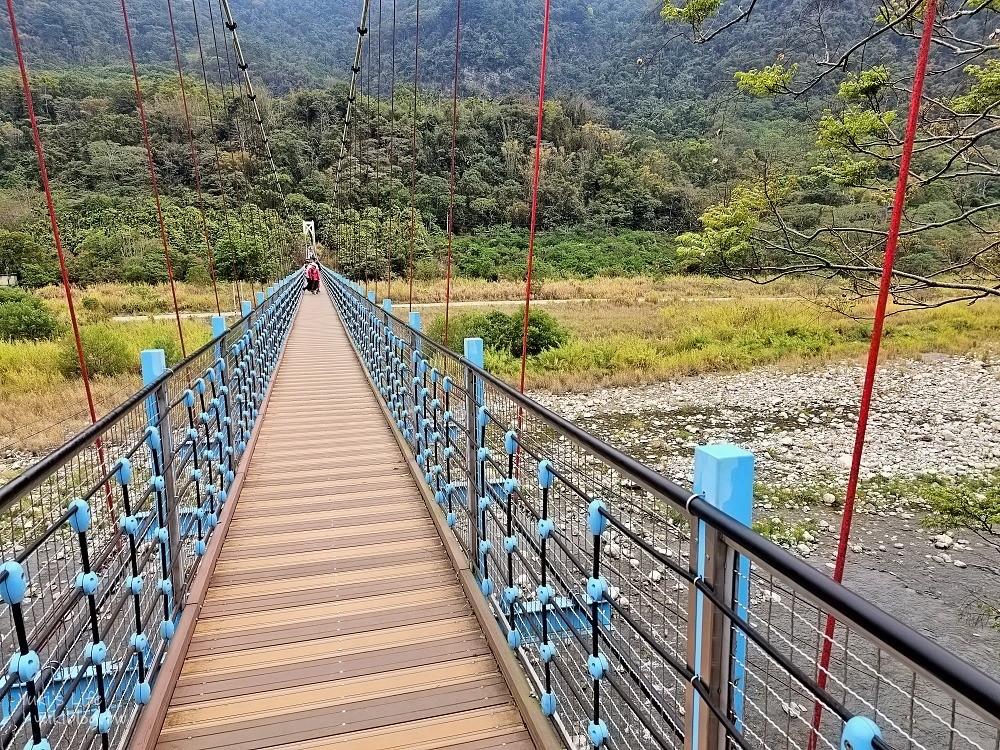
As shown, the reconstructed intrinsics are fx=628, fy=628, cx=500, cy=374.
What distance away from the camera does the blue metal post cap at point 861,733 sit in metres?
0.58

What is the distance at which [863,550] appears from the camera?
5535mm

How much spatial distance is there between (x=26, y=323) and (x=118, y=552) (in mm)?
13756

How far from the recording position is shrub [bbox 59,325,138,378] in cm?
1024

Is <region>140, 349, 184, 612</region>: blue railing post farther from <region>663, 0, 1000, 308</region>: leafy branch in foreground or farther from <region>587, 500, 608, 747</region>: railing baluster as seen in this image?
<region>663, 0, 1000, 308</region>: leafy branch in foreground

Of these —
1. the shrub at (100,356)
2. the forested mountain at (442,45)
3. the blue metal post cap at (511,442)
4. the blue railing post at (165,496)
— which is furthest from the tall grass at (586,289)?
the blue metal post cap at (511,442)

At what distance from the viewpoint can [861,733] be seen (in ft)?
1.93

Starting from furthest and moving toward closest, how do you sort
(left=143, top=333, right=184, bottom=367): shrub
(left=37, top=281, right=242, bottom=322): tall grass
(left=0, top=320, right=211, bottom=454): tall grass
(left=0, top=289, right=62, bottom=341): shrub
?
1. (left=37, top=281, right=242, bottom=322): tall grass
2. (left=0, top=289, right=62, bottom=341): shrub
3. (left=143, top=333, right=184, bottom=367): shrub
4. (left=0, top=320, right=211, bottom=454): tall grass

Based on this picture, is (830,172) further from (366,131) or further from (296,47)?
(296,47)

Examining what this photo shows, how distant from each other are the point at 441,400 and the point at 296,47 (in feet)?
225

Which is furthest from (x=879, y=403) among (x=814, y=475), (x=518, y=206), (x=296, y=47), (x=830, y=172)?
(x=296, y=47)

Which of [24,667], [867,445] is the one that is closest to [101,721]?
[24,667]

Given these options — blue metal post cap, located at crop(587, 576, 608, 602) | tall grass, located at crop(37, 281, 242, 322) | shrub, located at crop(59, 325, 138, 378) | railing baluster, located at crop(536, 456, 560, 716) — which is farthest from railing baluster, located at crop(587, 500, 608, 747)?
tall grass, located at crop(37, 281, 242, 322)

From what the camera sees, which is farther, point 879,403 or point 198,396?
point 879,403

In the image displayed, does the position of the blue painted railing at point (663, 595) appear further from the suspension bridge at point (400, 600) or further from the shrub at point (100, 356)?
the shrub at point (100, 356)
